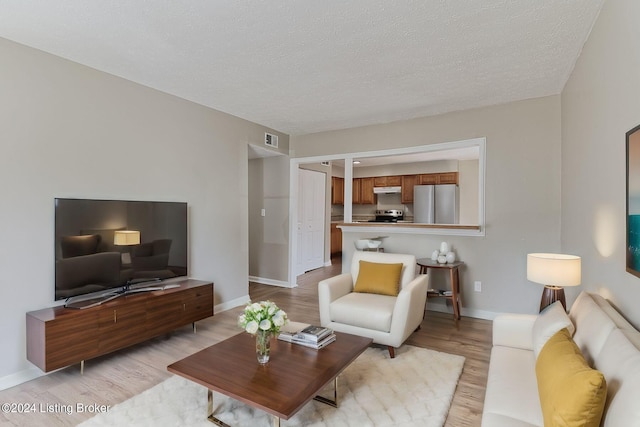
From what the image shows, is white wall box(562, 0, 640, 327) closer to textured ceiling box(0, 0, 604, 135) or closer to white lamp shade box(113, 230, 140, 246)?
textured ceiling box(0, 0, 604, 135)

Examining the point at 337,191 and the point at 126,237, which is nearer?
the point at 126,237

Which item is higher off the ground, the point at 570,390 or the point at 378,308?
the point at 570,390

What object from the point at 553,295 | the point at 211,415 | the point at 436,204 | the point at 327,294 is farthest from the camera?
the point at 436,204

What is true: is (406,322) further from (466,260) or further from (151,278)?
(151,278)

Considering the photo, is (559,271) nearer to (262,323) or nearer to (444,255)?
(444,255)

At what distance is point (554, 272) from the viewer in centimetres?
234

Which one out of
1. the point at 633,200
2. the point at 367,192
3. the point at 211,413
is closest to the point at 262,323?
the point at 211,413

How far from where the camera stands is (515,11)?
211 cm

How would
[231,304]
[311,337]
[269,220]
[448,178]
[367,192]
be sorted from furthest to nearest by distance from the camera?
[367,192], [448,178], [269,220], [231,304], [311,337]

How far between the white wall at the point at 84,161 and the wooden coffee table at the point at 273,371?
159 cm

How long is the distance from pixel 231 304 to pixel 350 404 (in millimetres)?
2633

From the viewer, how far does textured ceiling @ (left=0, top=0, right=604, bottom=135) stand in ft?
6.89

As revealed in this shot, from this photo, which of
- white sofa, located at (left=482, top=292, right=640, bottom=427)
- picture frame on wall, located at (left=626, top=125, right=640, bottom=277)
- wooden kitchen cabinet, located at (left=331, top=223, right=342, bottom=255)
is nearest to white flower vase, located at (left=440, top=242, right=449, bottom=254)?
white sofa, located at (left=482, top=292, right=640, bottom=427)

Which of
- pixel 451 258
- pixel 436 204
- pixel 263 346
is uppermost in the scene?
pixel 436 204
